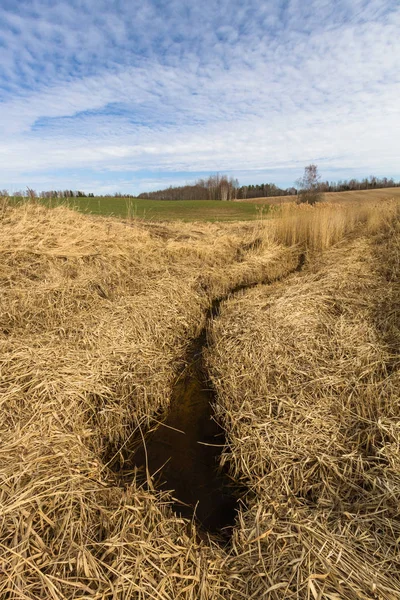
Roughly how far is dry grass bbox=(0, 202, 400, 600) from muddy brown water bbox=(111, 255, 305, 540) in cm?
17

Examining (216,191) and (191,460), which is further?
(216,191)

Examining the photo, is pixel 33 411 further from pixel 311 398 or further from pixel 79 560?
pixel 311 398

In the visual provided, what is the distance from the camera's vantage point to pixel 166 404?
139 inches

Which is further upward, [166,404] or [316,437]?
[316,437]

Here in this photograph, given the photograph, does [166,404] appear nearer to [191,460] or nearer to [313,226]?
[191,460]

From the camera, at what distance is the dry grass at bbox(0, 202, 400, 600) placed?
1705 mm

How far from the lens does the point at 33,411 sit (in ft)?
8.79

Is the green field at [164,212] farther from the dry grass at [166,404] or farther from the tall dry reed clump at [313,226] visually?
the dry grass at [166,404]

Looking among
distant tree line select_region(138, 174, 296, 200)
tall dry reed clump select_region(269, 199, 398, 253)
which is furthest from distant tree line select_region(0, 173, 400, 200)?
tall dry reed clump select_region(269, 199, 398, 253)

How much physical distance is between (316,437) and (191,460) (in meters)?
1.14

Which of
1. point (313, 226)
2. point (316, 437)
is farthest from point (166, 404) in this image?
point (313, 226)

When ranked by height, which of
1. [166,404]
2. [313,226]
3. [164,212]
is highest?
[164,212]

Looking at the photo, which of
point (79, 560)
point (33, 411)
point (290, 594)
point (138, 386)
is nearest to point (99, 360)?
point (138, 386)

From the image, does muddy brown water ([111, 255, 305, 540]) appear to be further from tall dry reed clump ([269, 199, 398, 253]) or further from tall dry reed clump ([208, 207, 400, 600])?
tall dry reed clump ([269, 199, 398, 253])
